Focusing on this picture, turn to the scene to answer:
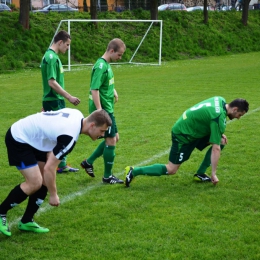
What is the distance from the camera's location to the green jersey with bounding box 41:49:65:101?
280 inches

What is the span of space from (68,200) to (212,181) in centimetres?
180

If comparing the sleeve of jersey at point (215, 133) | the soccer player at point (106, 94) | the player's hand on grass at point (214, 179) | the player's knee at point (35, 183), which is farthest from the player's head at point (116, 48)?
the player's knee at point (35, 183)

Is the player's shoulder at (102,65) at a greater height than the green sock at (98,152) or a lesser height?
greater

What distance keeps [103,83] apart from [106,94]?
0.15 m

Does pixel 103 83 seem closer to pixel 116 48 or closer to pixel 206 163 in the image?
pixel 116 48

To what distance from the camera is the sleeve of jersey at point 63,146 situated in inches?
171

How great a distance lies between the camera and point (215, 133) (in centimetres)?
620

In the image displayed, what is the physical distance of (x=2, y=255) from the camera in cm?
463

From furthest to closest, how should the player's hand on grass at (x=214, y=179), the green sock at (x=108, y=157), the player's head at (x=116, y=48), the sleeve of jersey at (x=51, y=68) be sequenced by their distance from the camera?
the sleeve of jersey at (x=51, y=68) → the green sock at (x=108, y=157) → the player's head at (x=116, y=48) → the player's hand on grass at (x=214, y=179)

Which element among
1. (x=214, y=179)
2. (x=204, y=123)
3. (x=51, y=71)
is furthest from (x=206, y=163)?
(x=51, y=71)

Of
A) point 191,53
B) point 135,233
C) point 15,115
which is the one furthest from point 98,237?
point 191,53

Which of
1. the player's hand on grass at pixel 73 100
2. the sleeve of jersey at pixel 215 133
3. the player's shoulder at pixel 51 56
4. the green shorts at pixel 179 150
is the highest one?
the player's shoulder at pixel 51 56

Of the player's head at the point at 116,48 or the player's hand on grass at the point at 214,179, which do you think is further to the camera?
the player's head at the point at 116,48

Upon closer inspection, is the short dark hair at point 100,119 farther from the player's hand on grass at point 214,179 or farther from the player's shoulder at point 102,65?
the player's hand on grass at point 214,179
